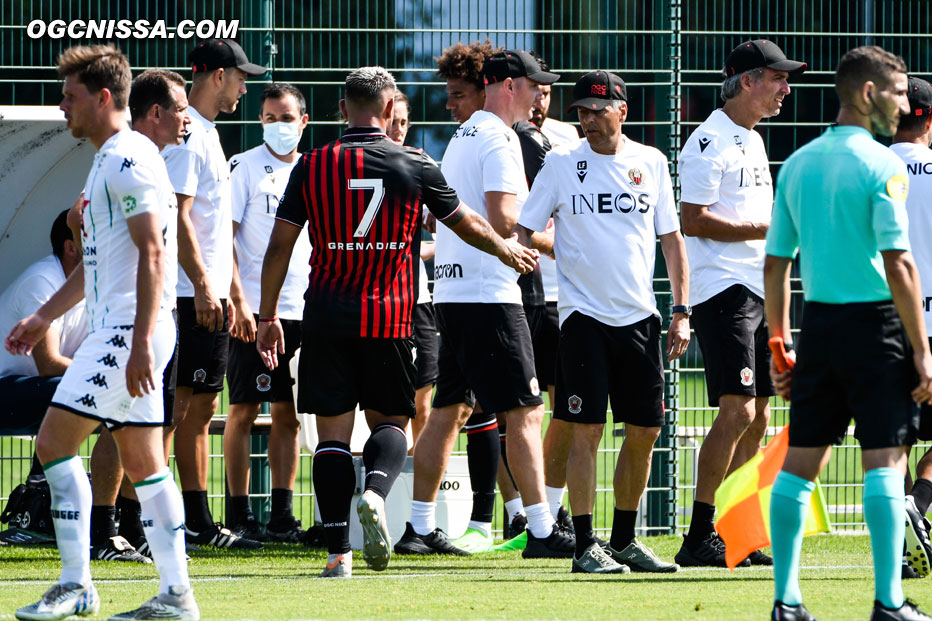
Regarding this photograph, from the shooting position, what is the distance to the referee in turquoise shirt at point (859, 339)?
475 cm

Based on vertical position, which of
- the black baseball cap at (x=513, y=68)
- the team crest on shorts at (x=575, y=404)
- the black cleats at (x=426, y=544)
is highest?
the black baseball cap at (x=513, y=68)

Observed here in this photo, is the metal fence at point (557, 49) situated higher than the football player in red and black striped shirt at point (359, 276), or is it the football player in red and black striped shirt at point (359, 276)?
the metal fence at point (557, 49)

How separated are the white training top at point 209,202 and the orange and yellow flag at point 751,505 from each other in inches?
107

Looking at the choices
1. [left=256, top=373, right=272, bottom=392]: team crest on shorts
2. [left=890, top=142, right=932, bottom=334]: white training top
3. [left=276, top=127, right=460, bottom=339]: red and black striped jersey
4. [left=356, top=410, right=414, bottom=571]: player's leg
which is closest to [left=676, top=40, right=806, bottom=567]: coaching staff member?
[left=890, top=142, right=932, bottom=334]: white training top

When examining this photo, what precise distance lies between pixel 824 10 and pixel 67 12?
475 cm

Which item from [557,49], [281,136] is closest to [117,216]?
[281,136]

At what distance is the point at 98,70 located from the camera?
5.22 meters

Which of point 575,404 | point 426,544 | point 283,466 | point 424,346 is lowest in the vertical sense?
point 426,544

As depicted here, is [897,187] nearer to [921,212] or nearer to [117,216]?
[921,212]

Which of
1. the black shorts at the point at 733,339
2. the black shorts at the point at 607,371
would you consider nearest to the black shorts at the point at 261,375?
the black shorts at the point at 607,371

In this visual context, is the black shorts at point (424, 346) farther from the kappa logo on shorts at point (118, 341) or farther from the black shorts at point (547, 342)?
the kappa logo on shorts at point (118, 341)

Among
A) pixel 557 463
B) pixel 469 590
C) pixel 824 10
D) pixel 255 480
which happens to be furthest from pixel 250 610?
pixel 824 10

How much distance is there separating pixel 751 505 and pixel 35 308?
3846mm

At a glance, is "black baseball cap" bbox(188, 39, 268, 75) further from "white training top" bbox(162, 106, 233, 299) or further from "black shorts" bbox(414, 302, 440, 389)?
"black shorts" bbox(414, 302, 440, 389)
